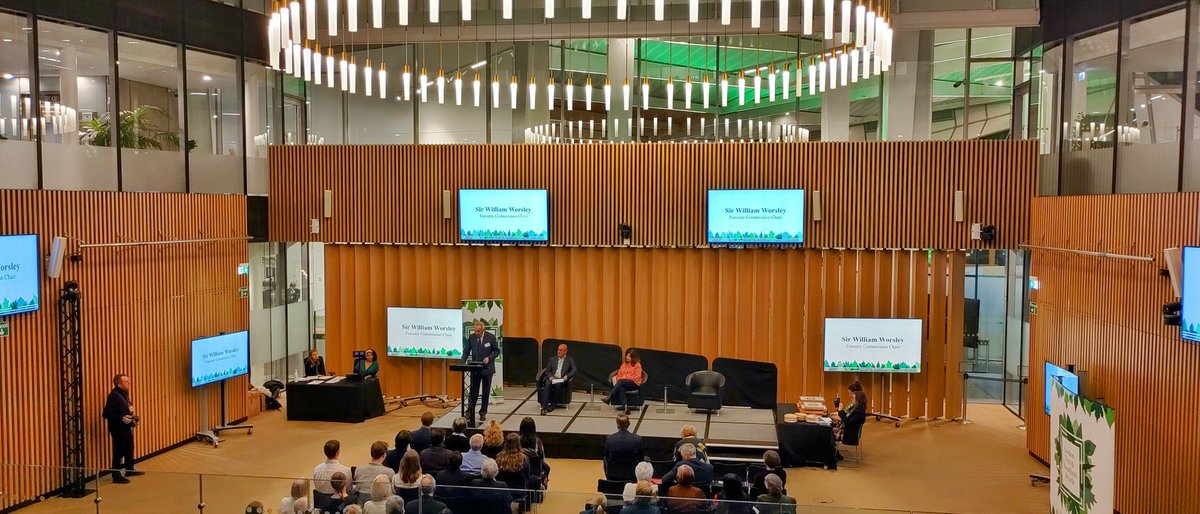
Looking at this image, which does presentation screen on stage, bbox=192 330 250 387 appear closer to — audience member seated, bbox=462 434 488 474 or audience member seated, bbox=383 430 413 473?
audience member seated, bbox=383 430 413 473

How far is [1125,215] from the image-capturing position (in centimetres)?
909

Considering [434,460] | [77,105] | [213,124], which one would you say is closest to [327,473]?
[434,460]

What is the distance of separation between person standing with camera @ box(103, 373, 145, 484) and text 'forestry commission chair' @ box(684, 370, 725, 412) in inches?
275

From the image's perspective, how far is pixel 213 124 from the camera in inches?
503

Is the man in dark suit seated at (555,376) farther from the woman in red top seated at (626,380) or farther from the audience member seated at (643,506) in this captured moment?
the audience member seated at (643,506)

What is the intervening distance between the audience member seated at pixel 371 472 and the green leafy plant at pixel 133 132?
6.22m

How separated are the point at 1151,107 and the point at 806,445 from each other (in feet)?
18.1

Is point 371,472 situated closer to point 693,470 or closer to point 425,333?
point 693,470

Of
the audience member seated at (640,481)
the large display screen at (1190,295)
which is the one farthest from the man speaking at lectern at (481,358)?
the large display screen at (1190,295)

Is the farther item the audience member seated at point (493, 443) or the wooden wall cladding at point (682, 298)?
the wooden wall cladding at point (682, 298)

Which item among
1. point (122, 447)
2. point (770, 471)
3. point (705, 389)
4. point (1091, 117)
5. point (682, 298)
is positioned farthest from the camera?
point (682, 298)

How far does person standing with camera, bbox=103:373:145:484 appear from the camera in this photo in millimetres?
9977

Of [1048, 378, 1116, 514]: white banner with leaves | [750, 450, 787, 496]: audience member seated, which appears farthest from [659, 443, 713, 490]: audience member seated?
[1048, 378, 1116, 514]: white banner with leaves

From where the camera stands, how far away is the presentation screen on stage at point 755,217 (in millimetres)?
13000
